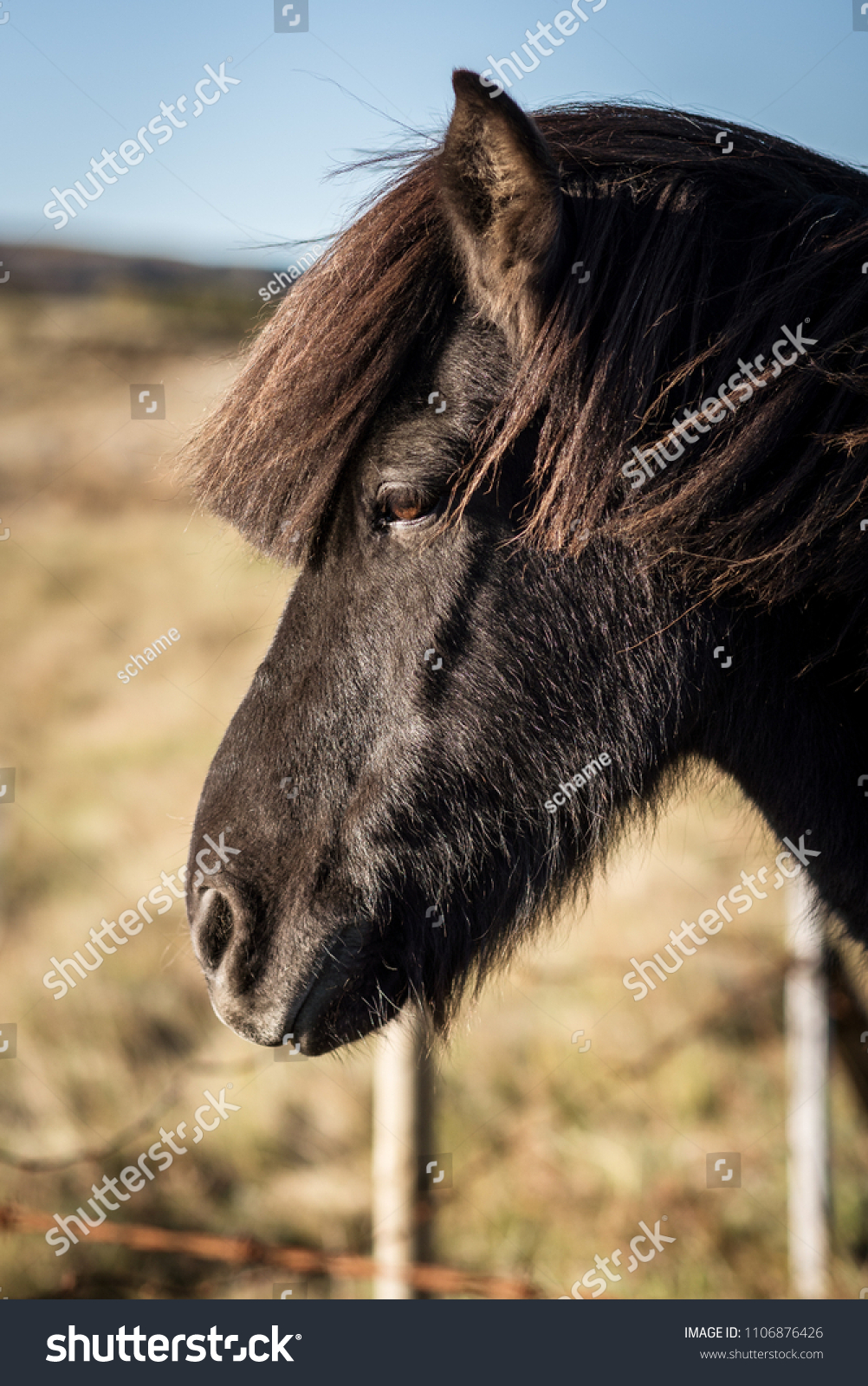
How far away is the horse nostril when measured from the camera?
6.90 feet

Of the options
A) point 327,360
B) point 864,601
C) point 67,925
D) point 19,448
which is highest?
point 19,448

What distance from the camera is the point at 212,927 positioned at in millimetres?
2121

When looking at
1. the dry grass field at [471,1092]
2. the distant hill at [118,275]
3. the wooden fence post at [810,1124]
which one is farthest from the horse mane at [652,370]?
the distant hill at [118,275]

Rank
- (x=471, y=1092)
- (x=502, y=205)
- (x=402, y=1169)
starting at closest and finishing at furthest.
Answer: (x=502, y=205) → (x=402, y=1169) → (x=471, y=1092)

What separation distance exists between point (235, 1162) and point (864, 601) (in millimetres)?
4290

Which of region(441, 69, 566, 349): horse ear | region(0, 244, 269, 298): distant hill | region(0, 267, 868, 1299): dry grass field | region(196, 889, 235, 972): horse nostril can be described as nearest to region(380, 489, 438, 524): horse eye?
region(441, 69, 566, 349): horse ear

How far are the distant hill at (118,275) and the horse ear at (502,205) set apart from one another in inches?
1277

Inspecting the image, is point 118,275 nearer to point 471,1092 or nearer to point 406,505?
point 471,1092

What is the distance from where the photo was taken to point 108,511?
1770cm

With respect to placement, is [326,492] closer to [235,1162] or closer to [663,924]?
[235,1162]

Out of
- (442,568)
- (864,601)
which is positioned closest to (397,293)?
(442,568)

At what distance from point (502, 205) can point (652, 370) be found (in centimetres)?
42

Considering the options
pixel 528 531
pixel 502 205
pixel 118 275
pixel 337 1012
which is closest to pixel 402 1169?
pixel 337 1012

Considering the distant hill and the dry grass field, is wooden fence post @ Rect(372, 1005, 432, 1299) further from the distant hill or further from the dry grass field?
the distant hill
